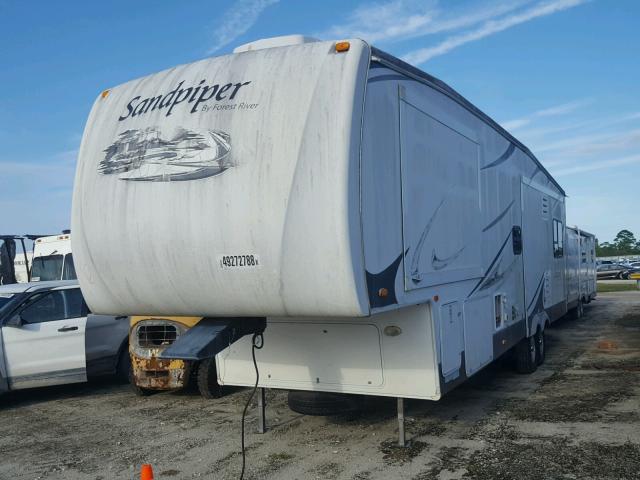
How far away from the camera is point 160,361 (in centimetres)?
801

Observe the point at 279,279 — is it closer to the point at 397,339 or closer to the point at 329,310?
the point at 329,310

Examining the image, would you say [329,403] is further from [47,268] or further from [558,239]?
[47,268]

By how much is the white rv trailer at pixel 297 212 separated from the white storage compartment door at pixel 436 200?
23 millimetres

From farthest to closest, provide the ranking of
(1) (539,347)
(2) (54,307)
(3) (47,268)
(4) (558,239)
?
(3) (47,268)
(4) (558,239)
(1) (539,347)
(2) (54,307)

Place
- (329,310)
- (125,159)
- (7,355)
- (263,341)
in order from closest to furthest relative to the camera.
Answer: (329,310) → (125,159) → (263,341) → (7,355)

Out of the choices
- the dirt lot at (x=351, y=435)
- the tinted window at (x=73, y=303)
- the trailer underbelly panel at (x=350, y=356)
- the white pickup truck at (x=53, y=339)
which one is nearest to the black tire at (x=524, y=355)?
the dirt lot at (x=351, y=435)

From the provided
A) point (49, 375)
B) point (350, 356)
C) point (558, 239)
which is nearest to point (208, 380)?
point (49, 375)

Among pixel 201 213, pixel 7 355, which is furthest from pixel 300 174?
pixel 7 355

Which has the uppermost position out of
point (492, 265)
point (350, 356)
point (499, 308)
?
point (492, 265)

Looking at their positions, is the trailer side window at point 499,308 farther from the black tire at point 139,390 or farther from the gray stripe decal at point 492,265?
the black tire at point 139,390

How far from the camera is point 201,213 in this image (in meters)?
4.75

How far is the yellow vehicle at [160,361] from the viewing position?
797 cm

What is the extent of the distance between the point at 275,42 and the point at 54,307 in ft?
18.3

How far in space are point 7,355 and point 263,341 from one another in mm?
4133
